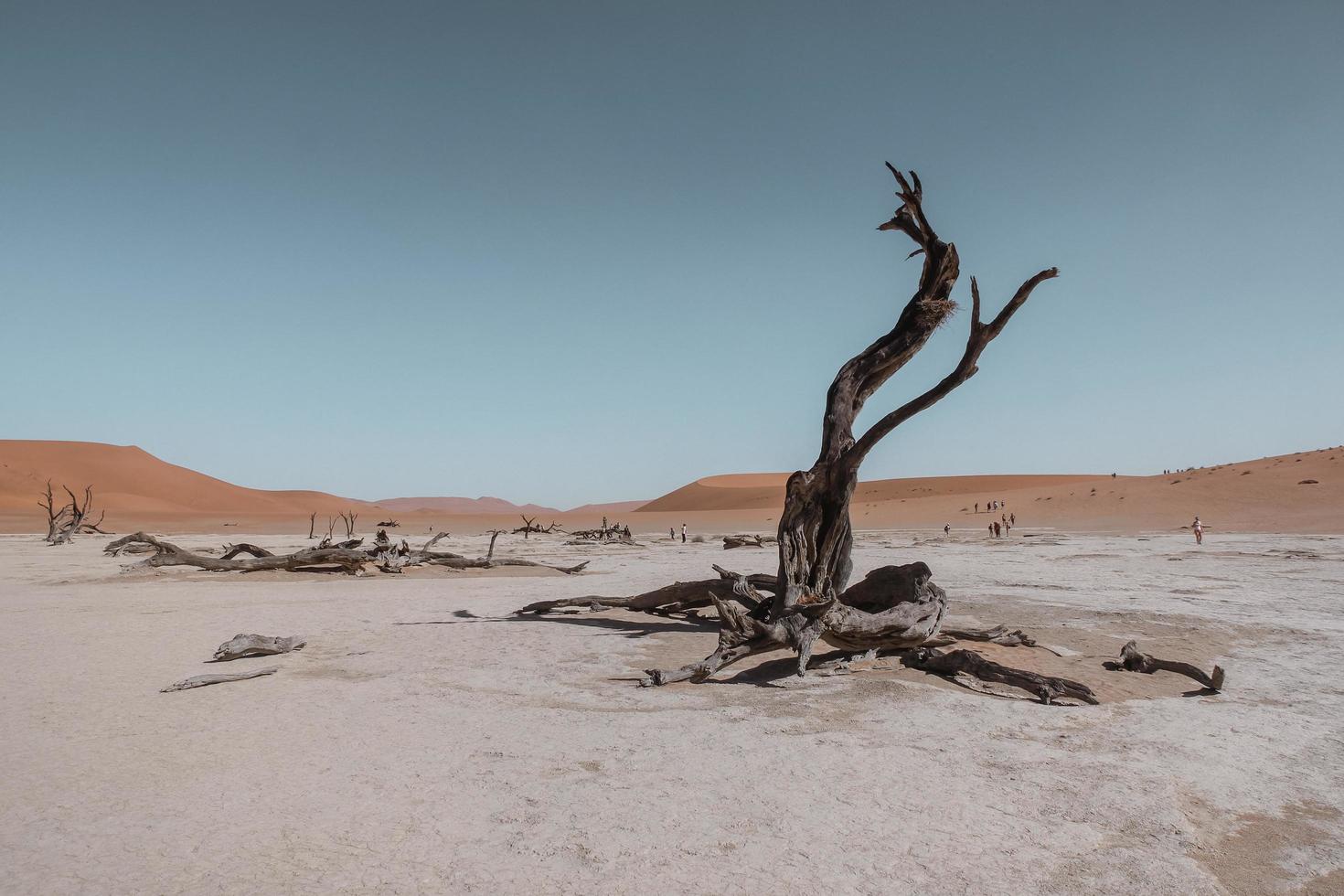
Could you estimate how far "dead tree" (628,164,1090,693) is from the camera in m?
7.86

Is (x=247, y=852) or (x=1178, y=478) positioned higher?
(x=1178, y=478)

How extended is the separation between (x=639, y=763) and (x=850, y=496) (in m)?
4.53

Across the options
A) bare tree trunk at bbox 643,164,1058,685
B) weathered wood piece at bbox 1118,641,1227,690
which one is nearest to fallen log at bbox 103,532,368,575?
bare tree trunk at bbox 643,164,1058,685

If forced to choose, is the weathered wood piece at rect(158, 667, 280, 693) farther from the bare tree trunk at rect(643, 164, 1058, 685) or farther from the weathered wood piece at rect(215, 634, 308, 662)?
the bare tree trunk at rect(643, 164, 1058, 685)

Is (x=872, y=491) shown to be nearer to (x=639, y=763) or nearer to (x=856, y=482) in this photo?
(x=856, y=482)

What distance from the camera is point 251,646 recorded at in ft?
26.2

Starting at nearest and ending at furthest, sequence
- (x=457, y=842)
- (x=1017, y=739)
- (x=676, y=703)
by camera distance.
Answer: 1. (x=457, y=842)
2. (x=1017, y=739)
3. (x=676, y=703)

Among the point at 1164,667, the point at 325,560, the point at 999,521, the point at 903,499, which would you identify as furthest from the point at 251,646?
the point at 903,499

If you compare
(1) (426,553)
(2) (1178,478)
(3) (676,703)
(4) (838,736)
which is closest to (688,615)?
(3) (676,703)

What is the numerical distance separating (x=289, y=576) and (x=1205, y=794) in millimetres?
18990

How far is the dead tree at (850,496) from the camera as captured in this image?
7.86 meters

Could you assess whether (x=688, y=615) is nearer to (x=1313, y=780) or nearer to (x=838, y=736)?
(x=838, y=736)

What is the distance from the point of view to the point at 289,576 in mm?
18312

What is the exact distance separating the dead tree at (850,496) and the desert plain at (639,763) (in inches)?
20.6
